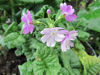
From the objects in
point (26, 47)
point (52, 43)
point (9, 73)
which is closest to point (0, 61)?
point (9, 73)

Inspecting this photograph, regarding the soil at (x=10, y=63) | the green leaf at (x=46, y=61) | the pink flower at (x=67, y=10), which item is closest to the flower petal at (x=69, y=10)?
the pink flower at (x=67, y=10)

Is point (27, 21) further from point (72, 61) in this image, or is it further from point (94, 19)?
point (94, 19)

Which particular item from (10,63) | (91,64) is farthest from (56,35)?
(10,63)

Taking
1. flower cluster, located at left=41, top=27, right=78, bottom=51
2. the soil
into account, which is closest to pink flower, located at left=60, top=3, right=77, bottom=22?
flower cluster, located at left=41, top=27, right=78, bottom=51

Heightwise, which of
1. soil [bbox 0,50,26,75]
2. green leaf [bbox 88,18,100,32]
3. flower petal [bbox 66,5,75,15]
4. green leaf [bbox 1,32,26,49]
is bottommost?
soil [bbox 0,50,26,75]

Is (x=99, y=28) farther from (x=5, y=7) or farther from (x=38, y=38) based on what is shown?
(x=5, y=7)

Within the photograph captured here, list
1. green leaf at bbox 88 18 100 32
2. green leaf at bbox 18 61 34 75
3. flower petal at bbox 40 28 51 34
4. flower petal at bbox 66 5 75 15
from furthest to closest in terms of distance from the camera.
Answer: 1. green leaf at bbox 88 18 100 32
2. green leaf at bbox 18 61 34 75
3. flower petal at bbox 66 5 75 15
4. flower petal at bbox 40 28 51 34

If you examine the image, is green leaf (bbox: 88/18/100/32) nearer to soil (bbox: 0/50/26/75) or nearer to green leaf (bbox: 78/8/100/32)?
green leaf (bbox: 78/8/100/32)
